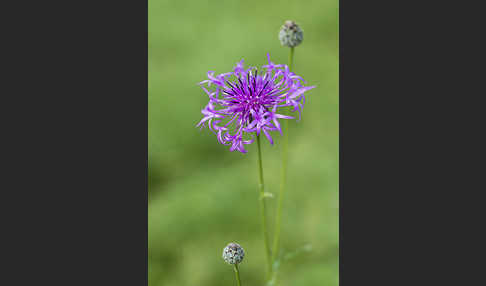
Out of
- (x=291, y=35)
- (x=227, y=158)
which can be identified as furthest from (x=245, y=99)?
(x=227, y=158)

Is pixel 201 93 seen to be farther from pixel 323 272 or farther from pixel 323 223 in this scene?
pixel 323 272

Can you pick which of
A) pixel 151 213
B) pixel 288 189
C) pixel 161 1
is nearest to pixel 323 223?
pixel 288 189

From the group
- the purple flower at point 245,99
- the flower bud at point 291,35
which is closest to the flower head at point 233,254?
the purple flower at point 245,99

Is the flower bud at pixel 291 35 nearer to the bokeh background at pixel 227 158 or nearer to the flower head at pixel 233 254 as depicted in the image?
the flower head at pixel 233 254

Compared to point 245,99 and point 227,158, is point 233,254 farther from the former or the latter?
point 227,158

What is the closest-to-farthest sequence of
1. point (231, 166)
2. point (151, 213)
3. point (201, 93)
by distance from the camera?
point (151, 213) → point (231, 166) → point (201, 93)

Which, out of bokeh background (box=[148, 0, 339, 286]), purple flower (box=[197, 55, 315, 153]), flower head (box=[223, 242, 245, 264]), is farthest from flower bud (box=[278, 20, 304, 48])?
bokeh background (box=[148, 0, 339, 286])

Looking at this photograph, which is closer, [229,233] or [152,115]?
[229,233]

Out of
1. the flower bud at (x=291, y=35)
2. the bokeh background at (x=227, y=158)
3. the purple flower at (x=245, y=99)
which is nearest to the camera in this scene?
the purple flower at (x=245, y=99)
